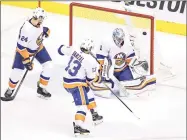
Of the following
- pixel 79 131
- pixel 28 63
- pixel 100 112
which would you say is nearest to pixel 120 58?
pixel 100 112

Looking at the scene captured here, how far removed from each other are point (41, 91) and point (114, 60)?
57cm

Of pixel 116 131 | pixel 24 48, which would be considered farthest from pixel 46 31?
pixel 116 131

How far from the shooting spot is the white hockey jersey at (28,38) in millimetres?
4379

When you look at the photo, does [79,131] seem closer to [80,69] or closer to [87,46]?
[80,69]

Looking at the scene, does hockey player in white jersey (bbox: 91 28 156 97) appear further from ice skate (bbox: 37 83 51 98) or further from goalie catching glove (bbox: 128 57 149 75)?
ice skate (bbox: 37 83 51 98)

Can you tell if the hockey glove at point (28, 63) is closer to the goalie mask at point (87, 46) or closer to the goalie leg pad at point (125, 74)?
the goalie mask at point (87, 46)

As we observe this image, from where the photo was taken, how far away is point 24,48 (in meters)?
4.41

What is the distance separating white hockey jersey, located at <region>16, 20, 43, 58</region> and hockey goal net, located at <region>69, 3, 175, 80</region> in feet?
2.05

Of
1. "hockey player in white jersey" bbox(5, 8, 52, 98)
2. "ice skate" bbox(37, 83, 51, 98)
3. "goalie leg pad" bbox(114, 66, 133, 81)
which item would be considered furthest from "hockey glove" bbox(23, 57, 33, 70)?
"goalie leg pad" bbox(114, 66, 133, 81)

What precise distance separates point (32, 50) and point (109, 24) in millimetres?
894

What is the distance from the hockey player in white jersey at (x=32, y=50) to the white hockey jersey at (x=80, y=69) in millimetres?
472

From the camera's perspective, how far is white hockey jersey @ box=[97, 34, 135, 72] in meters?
4.59

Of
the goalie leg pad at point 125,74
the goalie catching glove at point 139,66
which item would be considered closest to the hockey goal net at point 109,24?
the goalie catching glove at point 139,66

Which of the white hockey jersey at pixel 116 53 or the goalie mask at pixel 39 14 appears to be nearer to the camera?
A: the goalie mask at pixel 39 14
